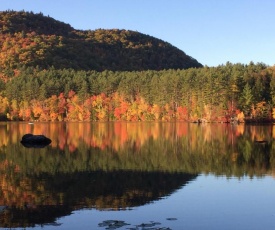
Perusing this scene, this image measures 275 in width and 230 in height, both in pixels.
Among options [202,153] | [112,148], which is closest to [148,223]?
[202,153]

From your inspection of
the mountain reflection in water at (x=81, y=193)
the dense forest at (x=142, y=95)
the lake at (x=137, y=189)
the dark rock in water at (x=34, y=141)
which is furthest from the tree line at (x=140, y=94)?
the mountain reflection in water at (x=81, y=193)

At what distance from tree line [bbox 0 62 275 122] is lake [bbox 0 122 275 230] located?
9706 cm

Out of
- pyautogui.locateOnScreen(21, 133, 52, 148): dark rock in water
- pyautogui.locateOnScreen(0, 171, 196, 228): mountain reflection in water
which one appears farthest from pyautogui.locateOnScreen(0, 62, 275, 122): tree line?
pyautogui.locateOnScreen(0, 171, 196, 228): mountain reflection in water

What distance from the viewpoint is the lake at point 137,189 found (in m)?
20.5

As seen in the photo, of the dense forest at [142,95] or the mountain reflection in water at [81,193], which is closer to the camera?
the mountain reflection in water at [81,193]

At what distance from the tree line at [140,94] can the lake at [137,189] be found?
97.1m

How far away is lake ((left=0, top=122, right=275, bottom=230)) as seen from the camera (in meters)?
20.5

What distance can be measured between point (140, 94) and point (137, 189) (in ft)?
467

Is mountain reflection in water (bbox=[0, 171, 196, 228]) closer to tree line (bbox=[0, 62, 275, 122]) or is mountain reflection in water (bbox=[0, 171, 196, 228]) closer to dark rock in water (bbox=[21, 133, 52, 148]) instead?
dark rock in water (bbox=[21, 133, 52, 148])

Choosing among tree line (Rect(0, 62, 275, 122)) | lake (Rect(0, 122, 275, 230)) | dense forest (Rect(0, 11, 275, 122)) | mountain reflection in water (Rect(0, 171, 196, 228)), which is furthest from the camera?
tree line (Rect(0, 62, 275, 122))

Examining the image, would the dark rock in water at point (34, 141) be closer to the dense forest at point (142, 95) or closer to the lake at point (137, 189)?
the lake at point (137, 189)

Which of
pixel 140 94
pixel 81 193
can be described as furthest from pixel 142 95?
pixel 81 193

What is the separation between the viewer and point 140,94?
169m

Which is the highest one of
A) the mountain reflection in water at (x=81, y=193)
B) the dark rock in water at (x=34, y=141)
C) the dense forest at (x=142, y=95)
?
the dense forest at (x=142, y=95)
